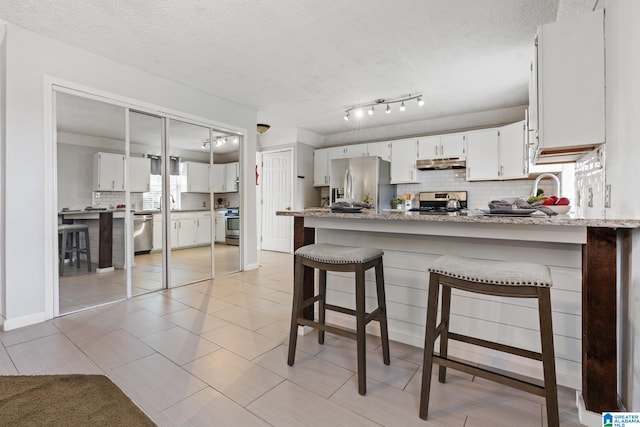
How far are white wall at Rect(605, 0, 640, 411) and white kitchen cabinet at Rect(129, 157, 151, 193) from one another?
4.09m

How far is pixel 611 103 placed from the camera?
1643 mm

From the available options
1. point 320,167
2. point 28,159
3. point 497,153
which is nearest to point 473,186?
point 497,153

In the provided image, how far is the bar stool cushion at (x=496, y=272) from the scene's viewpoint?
1289 millimetres

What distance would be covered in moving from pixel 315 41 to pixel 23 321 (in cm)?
357

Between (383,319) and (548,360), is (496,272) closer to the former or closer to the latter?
(548,360)

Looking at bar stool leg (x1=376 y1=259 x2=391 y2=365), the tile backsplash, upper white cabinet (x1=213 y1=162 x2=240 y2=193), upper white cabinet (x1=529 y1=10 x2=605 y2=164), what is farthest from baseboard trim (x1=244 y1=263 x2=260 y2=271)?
upper white cabinet (x1=529 y1=10 x2=605 y2=164)

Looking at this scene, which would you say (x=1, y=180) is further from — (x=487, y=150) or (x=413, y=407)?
(x=487, y=150)

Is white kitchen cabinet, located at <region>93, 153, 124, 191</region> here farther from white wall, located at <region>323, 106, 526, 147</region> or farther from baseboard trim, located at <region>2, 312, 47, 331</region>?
white wall, located at <region>323, 106, 526, 147</region>

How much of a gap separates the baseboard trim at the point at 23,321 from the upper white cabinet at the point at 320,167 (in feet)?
15.8

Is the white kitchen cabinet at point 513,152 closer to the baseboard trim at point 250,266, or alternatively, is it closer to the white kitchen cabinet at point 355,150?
the white kitchen cabinet at point 355,150

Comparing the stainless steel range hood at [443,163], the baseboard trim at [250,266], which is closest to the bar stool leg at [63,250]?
the baseboard trim at [250,266]

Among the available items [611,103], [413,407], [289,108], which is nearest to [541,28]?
[611,103]

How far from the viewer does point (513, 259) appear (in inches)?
72.7

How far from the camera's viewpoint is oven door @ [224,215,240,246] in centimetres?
455
